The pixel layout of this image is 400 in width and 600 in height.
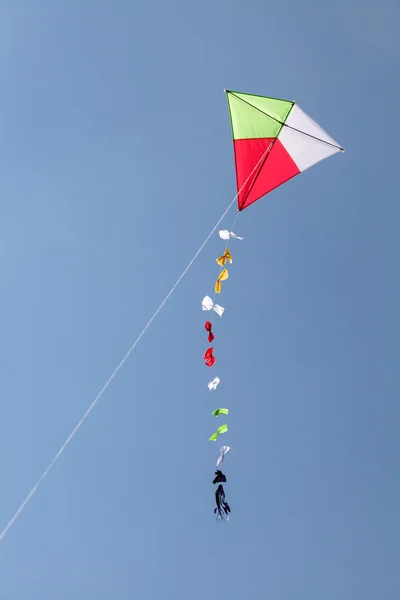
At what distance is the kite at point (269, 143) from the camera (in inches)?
349

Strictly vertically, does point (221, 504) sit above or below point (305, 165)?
below

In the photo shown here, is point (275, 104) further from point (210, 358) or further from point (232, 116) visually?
point (210, 358)

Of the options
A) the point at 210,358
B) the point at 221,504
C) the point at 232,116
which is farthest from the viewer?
the point at 232,116

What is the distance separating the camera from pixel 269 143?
9.12 m

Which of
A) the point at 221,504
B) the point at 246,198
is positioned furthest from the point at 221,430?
the point at 246,198

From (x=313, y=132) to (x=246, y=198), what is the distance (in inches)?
60.9

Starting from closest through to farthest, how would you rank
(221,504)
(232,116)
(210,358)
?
(221,504) < (210,358) < (232,116)

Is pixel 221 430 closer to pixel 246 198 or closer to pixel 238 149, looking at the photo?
pixel 246 198

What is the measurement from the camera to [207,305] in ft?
27.2

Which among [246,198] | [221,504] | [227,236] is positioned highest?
[246,198]

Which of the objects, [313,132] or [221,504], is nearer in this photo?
[221,504]

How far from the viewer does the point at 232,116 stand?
30.2 feet

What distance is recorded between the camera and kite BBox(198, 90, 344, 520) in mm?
8867

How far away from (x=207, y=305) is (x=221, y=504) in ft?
9.88
